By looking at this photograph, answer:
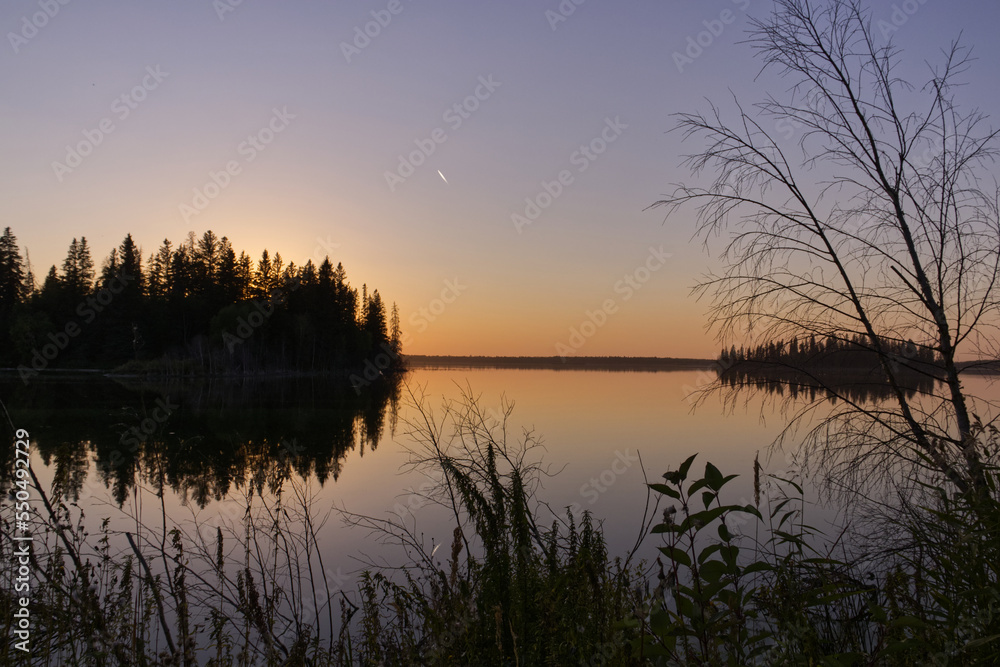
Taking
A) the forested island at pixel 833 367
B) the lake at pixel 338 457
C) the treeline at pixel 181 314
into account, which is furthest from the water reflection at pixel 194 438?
the treeline at pixel 181 314

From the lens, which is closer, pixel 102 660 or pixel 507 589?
pixel 507 589

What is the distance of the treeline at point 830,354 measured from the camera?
12.3 ft

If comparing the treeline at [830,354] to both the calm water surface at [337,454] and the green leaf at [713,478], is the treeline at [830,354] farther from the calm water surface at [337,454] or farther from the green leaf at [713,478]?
the green leaf at [713,478]

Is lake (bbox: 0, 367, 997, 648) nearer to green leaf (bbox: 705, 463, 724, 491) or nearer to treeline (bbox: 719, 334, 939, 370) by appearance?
treeline (bbox: 719, 334, 939, 370)

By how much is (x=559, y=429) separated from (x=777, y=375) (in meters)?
19.8

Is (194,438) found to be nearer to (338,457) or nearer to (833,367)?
(833,367)

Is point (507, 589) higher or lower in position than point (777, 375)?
lower

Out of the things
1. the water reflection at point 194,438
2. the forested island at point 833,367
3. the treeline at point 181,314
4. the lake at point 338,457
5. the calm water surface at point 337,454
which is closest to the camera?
the forested island at point 833,367

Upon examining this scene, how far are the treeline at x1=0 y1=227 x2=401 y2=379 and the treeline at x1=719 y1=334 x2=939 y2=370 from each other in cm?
6257

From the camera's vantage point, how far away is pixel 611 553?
9.25m

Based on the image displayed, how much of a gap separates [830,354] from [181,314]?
3083 inches

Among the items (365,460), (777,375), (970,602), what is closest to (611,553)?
(777,375)

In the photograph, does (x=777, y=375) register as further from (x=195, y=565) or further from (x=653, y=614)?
(x=195, y=565)

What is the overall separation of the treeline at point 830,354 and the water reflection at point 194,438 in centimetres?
379
